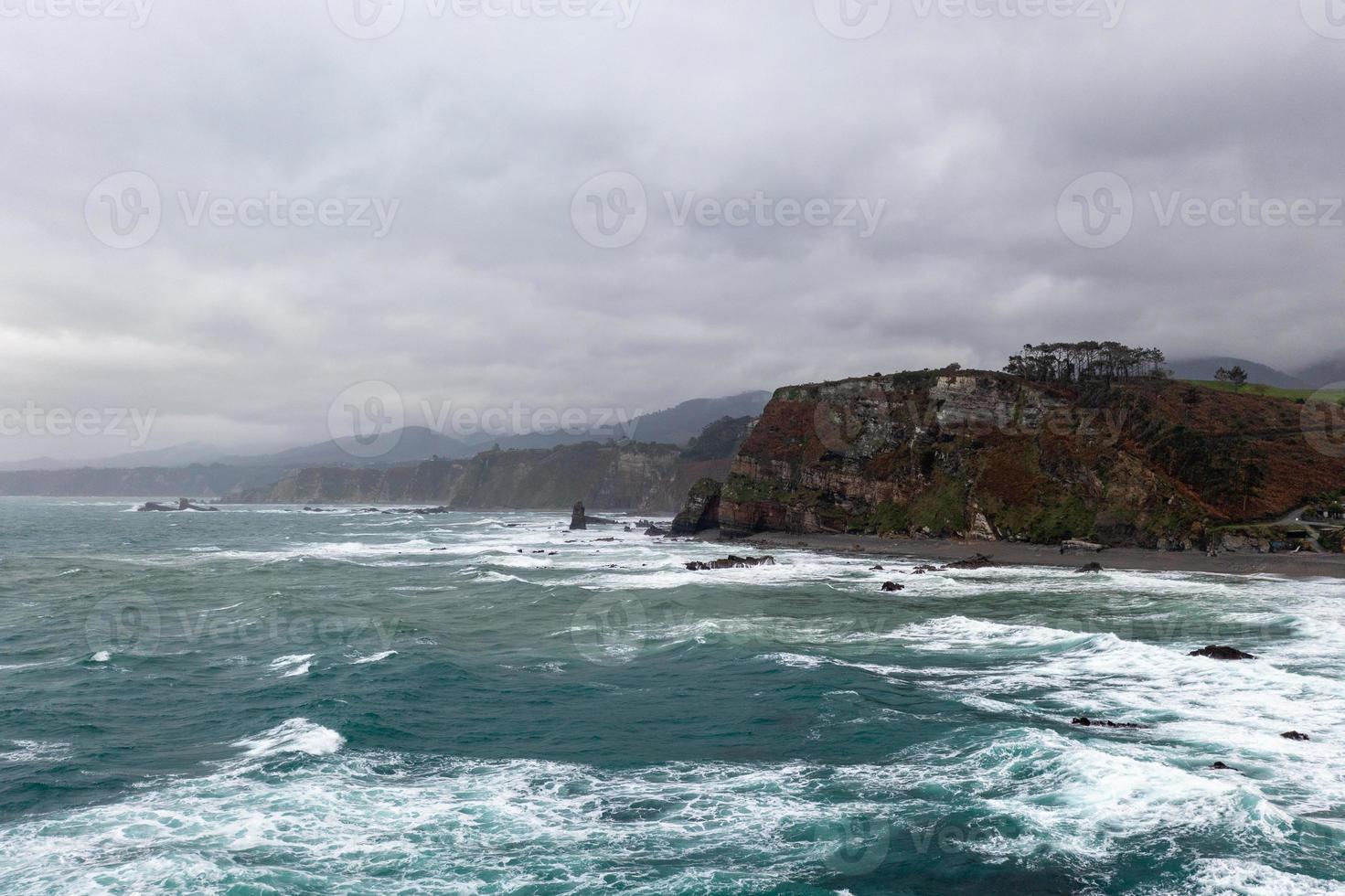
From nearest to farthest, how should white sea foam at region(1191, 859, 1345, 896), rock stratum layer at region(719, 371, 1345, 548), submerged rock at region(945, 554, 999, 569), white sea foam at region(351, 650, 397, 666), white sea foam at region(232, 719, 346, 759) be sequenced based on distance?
white sea foam at region(1191, 859, 1345, 896), white sea foam at region(232, 719, 346, 759), white sea foam at region(351, 650, 397, 666), submerged rock at region(945, 554, 999, 569), rock stratum layer at region(719, 371, 1345, 548)

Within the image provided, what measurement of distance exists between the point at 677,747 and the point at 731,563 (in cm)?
4646

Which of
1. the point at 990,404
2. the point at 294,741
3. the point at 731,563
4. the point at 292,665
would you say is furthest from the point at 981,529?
the point at 294,741

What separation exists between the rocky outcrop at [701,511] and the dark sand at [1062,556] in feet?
28.7

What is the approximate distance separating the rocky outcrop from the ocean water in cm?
5378

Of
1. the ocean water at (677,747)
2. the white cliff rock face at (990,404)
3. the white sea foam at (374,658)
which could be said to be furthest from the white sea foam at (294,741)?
the white cliff rock face at (990,404)

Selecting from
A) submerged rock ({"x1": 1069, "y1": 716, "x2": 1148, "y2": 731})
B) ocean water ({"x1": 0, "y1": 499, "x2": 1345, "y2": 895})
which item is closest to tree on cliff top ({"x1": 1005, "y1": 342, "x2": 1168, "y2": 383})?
ocean water ({"x1": 0, "y1": 499, "x2": 1345, "y2": 895})

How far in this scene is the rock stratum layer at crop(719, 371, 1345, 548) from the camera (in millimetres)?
75375

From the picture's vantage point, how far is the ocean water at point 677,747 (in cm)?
1581

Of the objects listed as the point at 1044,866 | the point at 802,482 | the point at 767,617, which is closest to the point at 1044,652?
the point at 767,617

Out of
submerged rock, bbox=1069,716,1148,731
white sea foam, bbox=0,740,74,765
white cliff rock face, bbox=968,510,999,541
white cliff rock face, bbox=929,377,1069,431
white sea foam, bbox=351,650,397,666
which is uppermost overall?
white cliff rock face, bbox=929,377,1069,431

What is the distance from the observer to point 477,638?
128 feet

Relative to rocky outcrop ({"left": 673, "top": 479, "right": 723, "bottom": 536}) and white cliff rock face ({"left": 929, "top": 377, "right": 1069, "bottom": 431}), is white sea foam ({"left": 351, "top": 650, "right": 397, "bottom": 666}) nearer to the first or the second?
rocky outcrop ({"left": 673, "top": 479, "right": 723, "bottom": 536})

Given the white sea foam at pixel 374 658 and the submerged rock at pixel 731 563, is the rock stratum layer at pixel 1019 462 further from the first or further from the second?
the white sea foam at pixel 374 658

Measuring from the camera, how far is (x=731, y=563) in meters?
69.1
